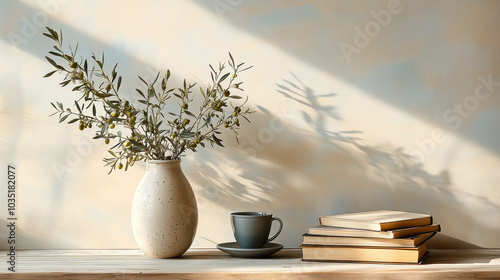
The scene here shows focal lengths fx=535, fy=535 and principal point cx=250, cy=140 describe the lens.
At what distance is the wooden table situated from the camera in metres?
1.49

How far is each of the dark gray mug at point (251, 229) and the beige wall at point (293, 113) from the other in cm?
20

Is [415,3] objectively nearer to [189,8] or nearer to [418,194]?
[418,194]

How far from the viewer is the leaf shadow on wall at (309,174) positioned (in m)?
1.94

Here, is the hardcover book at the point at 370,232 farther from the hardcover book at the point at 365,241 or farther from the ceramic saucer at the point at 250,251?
the ceramic saucer at the point at 250,251

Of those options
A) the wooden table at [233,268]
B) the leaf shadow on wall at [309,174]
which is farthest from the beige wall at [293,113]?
the wooden table at [233,268]

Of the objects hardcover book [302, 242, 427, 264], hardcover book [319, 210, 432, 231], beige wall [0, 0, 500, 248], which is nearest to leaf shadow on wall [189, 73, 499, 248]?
beige wall [0, 0, 500, 248]

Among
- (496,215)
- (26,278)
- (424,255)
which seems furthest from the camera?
(496,215)

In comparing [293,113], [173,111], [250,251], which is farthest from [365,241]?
[173,111]

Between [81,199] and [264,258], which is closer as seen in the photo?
[264,258]

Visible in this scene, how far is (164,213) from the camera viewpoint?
1.69 m

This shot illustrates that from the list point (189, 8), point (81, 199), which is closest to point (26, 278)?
point (81, 199)

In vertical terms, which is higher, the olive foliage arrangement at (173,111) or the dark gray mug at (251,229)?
the olive foliage arrangement at (173,111)

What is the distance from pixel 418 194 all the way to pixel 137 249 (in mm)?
1040

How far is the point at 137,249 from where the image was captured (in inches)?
76.8
